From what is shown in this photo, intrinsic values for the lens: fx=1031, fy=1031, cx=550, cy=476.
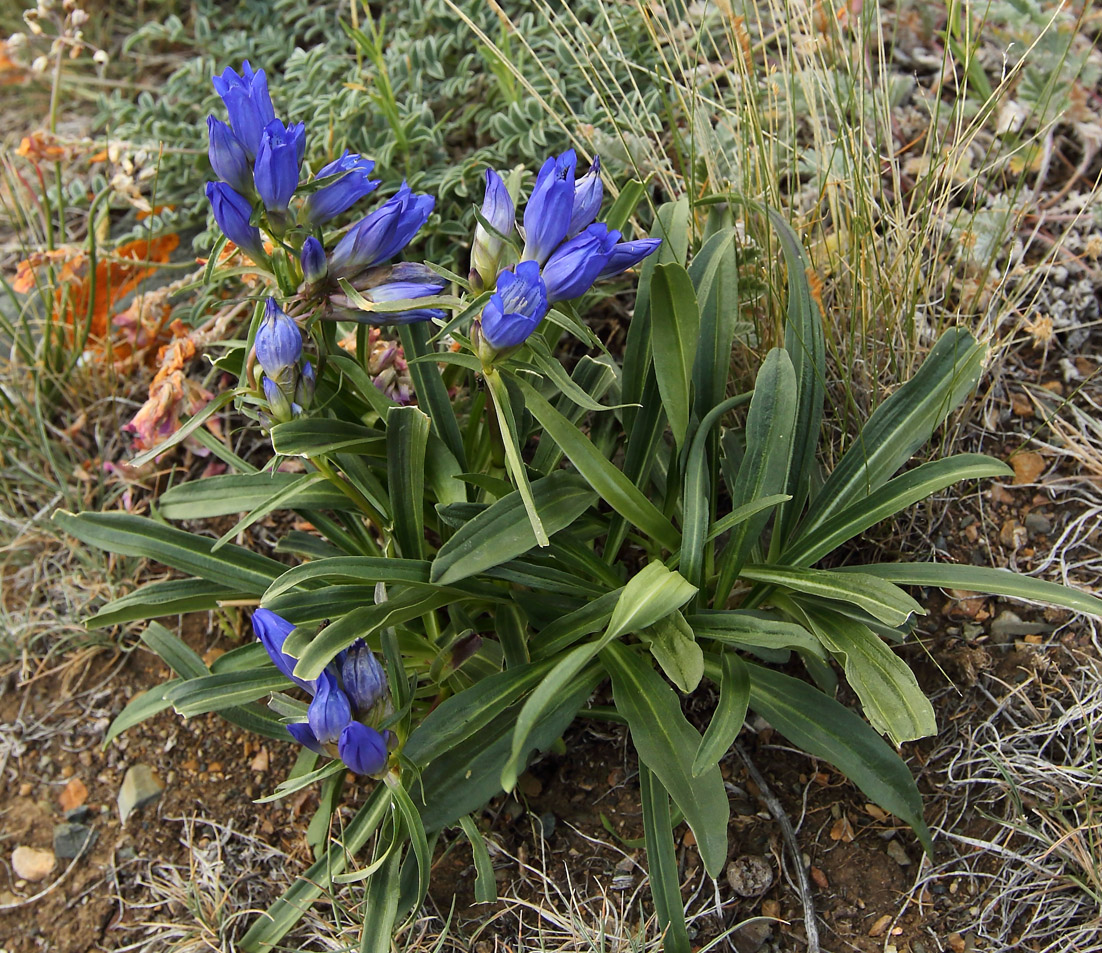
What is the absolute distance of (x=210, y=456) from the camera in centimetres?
272

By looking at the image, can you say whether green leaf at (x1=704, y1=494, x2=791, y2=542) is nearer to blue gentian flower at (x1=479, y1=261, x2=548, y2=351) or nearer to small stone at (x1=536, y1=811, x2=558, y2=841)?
blue gentian flower at (x1=479, y1=261, x2=548, y2=351)

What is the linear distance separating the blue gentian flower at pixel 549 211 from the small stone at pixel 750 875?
1179 millimetres

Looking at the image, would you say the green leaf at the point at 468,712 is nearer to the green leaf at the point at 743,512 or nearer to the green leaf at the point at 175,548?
the green leaf at the point at 743,512

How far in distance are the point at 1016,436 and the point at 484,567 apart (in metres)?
1.37

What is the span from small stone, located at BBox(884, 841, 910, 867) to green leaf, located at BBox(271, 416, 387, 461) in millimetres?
1201

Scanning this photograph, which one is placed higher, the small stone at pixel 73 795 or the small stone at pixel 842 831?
the small stone at pixel 842 831

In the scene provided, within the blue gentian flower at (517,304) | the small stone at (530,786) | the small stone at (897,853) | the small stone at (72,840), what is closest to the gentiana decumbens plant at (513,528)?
the blue gentian flower at (517,304)

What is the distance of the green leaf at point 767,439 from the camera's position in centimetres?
180

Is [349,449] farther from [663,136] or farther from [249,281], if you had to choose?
[663,136]

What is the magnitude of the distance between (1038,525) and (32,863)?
2304mm

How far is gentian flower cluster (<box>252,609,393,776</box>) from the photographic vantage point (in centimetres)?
150

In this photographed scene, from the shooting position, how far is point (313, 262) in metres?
1.58

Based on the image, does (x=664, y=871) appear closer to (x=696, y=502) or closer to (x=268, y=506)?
(x=696, y=502)

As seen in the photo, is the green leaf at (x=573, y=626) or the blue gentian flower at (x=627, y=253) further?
the green leaf at (x=573, y=626)
